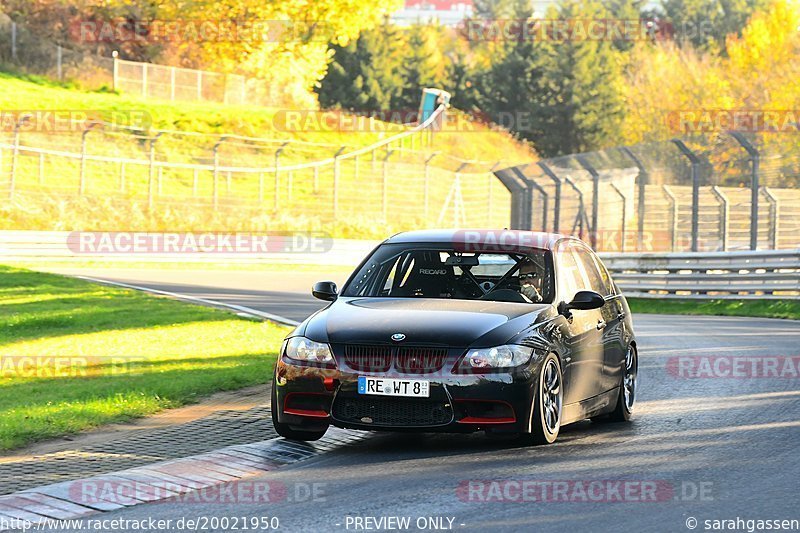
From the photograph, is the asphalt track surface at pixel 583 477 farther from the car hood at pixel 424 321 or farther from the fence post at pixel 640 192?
the fence post at pixel 640 192

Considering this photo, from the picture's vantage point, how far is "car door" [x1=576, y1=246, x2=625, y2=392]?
10203mm

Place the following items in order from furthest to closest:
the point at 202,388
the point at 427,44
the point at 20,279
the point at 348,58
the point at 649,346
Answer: the point at 427,44 → the point at 348,58 → the point at 20,279 → the point at 649,346 → the point at 202,388

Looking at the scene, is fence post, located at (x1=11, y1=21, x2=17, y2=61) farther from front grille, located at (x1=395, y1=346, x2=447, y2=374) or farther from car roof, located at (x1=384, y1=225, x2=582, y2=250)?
front grille, located at (x1=395, y1=346, x2=447, y2=374)

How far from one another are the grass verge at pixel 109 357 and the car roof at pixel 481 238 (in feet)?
7.89

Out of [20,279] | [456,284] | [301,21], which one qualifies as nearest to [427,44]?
[301,21]

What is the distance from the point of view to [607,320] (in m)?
10.4

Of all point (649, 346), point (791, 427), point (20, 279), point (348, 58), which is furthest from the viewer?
point (348, 58)

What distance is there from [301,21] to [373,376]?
5147 cm

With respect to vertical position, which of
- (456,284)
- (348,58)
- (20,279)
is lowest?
(20,279)

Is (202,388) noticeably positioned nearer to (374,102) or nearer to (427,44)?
(374,102)

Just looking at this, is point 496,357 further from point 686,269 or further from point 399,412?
point 686,269

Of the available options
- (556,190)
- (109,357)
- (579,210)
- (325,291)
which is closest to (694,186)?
(579,210)

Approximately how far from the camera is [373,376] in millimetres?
8523

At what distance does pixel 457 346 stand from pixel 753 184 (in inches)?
635
